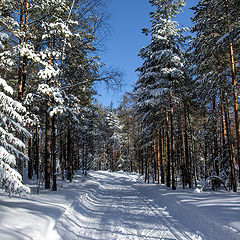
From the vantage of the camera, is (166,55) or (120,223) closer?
(120,223)

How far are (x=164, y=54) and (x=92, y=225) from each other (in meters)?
11.9

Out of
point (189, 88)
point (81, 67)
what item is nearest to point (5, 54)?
point (81, 67)

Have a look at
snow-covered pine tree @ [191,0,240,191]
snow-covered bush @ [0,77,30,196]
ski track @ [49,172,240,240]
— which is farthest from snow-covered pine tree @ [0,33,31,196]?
snow-covered pine tree @ [191,0,240,191]

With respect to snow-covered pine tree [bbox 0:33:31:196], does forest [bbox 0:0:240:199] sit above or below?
above

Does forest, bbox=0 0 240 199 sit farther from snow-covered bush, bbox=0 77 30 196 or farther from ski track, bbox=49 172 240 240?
ski track, bbox=49 172 240 240

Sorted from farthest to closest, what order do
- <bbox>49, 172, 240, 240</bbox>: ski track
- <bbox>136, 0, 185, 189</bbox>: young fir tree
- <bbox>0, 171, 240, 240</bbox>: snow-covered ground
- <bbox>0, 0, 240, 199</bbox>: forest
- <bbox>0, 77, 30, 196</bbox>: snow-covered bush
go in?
<bbox>136, 0, 185, 189</bbox>: young fir tree, <bbox>0, 0, 240, 199</bbox>: forest, <bbox>49, 172, 240, 240</bbox>: ski track, <bbox>0, 77, 30, 196</bbox>: snow-covered bush, <bbox>0, 171, 240, 240</bbox>: snow-covered ground

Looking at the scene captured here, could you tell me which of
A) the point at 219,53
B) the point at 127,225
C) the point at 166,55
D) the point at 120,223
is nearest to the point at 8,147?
the point at 120,223

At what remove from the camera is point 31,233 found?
4598mm

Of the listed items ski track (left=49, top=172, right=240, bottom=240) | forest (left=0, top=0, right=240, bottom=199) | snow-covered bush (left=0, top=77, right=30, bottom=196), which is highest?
forest (left=0, top=0, right=240, bottom=199)

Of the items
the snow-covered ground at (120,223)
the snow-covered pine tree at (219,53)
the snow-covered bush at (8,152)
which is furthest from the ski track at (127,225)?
the snow-covered pine tree at (219,53)

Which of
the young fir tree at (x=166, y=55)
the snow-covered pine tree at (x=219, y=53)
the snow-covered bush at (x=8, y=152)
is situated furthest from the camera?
the young fir tree at (x=166, y=55)

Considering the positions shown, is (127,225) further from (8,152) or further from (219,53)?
(219,53)

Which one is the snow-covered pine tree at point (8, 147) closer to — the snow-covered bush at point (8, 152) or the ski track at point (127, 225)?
the snow-covered bush at point (8, 152)

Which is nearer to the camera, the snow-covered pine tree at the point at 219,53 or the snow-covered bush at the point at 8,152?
the snow-covered bush at the point at 8,152
